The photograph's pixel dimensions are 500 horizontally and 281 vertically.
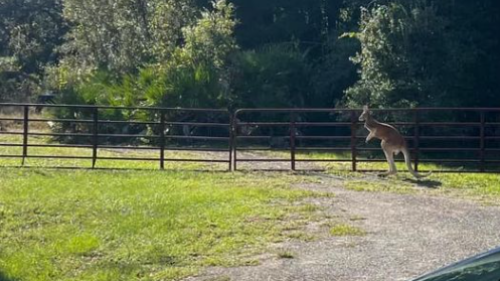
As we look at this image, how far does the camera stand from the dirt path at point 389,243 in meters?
10.2

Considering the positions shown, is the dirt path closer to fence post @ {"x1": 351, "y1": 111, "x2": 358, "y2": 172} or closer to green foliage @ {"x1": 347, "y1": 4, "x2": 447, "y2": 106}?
fence post @ {"x1": 351, "y1": 111, "x2": 358, "y2": 172}

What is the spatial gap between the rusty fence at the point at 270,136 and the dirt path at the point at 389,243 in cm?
476

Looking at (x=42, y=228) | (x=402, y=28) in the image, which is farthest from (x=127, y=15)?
(x=42, y=228)

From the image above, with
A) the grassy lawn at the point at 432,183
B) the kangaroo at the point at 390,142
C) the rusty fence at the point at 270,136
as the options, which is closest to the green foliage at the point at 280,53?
the rusty fence at the point at 270,136

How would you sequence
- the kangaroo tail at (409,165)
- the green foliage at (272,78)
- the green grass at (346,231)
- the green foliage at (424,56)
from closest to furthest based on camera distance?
the green grass at (346,231), the kangaroo tail at (409,165), the green foliage at (424,56), the green foliage at (272,78)

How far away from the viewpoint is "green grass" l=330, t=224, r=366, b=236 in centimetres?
1249

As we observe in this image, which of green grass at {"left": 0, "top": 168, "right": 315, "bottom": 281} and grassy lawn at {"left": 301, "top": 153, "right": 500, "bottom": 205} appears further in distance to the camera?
grassy lawn at {"left": 301, "top": 153, "right": 500, "bottom": 205}

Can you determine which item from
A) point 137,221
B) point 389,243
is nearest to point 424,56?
point 137,221

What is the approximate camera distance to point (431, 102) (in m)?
26.5

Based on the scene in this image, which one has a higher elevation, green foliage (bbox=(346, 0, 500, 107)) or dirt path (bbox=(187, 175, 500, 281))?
green foliage (bbox=(346, 0, 500, 107))

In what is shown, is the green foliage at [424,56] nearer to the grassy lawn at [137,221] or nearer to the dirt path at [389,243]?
the grassy lawn at [137,221]

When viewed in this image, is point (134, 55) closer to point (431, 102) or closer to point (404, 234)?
point (431, 102)

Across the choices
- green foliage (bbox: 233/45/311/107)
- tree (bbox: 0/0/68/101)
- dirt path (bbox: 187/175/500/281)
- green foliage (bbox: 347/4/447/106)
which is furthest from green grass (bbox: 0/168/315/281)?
tree (bbox: 0/0/68/101)

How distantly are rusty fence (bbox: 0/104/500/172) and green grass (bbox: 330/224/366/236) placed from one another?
6.91m
